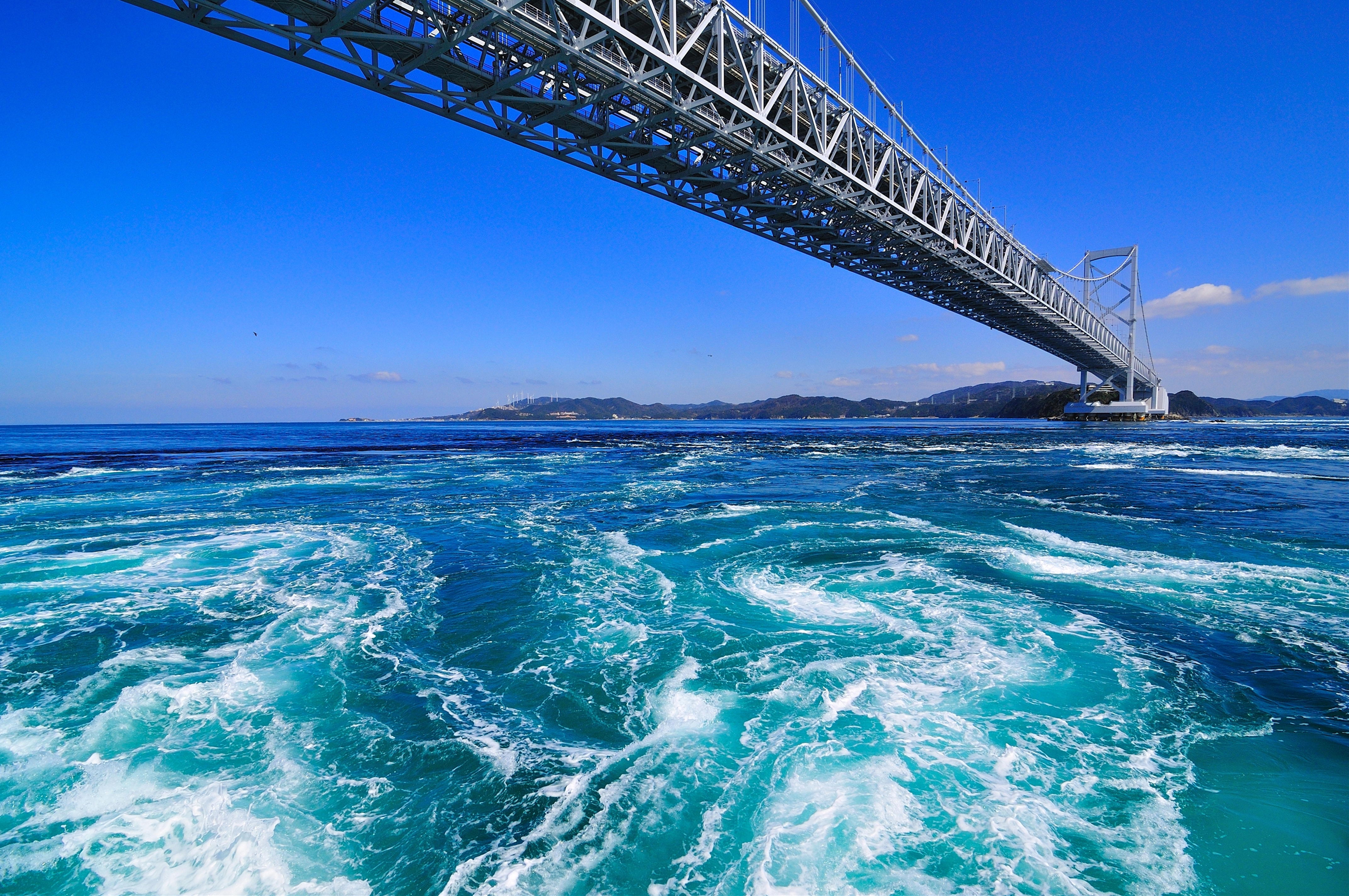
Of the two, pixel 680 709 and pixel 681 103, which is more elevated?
pixel 681 103

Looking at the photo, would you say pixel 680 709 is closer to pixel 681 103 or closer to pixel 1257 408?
pixel 681 103

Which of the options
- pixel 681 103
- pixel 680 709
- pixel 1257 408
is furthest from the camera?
pixel 1257 408

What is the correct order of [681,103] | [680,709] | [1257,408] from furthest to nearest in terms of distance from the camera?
[1257,408] < [681,103] < [680,709]

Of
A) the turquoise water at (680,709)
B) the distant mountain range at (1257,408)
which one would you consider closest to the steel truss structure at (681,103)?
the turquoise water at (680,709)

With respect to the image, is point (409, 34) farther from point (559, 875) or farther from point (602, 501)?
point (559, 875)

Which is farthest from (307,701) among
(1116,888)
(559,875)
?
(1116,888)

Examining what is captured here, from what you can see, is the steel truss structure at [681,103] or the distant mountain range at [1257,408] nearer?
the steel truss structure at [681,103]

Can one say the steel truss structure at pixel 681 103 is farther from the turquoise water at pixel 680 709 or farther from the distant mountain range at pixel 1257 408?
the distant mountain range at pixel 1257 408

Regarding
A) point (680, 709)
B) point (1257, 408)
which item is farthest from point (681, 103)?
point (1257, 408)

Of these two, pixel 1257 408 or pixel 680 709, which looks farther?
pixel 1257 408
